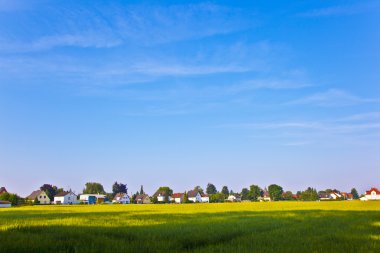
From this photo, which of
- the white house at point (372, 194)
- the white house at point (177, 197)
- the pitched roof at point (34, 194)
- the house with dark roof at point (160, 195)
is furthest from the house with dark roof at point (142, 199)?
the white house at point (372, 194)

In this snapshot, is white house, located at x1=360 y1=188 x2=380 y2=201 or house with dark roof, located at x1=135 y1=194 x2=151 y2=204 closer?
white house, located at x1=360 y1=188 x2=380 y2=201

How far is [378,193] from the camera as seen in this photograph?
164 metres

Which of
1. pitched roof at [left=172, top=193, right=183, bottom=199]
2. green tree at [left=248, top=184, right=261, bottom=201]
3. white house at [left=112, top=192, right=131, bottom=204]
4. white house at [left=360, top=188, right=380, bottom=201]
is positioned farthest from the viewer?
pitched roof at [left=172, top=193, right=183, bottom=199]

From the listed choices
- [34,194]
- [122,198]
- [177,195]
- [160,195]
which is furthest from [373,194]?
[34,194]

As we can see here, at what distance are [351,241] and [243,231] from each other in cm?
538

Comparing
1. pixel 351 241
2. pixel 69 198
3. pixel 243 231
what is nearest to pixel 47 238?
pixel 243 231

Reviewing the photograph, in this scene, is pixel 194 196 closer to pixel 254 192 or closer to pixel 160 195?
pixel 160 195

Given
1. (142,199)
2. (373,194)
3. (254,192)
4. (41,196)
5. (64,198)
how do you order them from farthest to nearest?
(142,199)
(254,192)
(373,194)
(64,198)
(41,196)

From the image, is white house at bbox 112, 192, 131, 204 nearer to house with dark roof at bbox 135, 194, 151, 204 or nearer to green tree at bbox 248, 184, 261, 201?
house with dark roof at bbox 135, 194, 151, 204

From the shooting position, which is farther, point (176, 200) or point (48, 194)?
point (176, 200)

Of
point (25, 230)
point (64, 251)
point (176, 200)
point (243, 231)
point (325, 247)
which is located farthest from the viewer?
point (176, 200)

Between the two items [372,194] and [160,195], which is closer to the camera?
[372,194]

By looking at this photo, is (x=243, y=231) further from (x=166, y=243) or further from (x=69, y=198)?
(x=69, y=198)

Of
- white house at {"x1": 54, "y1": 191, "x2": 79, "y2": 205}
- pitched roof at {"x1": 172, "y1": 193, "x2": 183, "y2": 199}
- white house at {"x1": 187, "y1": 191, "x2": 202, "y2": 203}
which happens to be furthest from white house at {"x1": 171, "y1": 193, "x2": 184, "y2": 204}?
white house at {"x1": 54, "y1": 191, "x2": 79, "y2": 205}
